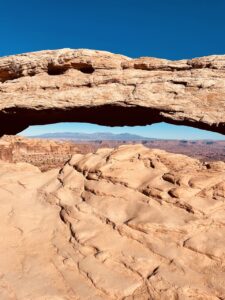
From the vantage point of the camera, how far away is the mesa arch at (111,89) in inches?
509

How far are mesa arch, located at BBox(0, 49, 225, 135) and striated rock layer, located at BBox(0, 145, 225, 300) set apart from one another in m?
2.62

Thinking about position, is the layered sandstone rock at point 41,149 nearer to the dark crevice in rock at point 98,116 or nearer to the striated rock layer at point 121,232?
the dark crevice in rock at point 98,116

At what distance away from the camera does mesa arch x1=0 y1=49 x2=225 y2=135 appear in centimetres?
1293

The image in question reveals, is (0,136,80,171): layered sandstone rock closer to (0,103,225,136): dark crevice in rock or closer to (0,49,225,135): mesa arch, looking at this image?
(0,103,225,136): dark crevice in rock

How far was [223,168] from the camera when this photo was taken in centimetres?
960

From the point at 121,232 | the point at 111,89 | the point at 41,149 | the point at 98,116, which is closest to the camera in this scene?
the point at 121,232

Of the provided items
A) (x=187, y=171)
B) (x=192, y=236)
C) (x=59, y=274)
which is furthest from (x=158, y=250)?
(x=187, y=171)

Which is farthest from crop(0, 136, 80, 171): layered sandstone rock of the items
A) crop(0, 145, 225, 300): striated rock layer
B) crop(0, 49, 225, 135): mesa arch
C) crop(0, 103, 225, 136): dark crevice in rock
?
crop(0, 145, 225, 300): striated rock layer

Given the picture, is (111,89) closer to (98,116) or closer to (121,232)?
(98,116)

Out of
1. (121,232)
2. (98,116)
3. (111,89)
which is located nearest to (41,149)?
(98,116)

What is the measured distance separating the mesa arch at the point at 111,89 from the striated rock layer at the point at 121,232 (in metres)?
2.62

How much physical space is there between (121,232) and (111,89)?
727cm

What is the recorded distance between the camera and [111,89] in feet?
46.0

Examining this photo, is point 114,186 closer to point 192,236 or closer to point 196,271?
point 192,236
